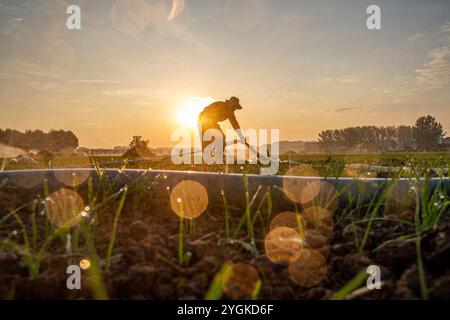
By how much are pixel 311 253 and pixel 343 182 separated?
113 centimetres

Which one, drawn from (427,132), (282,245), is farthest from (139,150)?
(427,132)

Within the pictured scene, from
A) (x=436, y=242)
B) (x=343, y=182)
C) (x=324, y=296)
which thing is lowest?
(x=324, y=296)

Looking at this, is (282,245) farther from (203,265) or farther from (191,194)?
(191,194)

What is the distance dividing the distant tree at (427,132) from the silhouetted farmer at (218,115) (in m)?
78.1

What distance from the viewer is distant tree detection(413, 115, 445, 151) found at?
267 feet

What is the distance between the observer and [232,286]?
4.56 feet

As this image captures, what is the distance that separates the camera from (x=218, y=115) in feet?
39.5

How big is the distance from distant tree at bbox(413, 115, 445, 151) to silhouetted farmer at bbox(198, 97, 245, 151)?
78111mm

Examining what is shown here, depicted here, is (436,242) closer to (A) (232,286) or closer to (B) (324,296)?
(B) (324,296)

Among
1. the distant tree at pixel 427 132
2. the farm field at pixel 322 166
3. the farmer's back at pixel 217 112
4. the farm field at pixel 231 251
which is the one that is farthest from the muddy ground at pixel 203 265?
the distant tree at pixel 427 132

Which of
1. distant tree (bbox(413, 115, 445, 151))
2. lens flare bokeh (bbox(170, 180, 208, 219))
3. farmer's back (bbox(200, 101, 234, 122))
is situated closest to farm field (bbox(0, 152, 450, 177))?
lens flare bokeh (bbox(170, 180, 208, 219))

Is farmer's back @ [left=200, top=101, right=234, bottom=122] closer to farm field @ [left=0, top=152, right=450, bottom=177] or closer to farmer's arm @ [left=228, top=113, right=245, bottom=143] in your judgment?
farmer's arm @ [left=228, top=113, right=245, bottom=143]

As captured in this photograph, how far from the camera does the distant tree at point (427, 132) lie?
81250 mm
